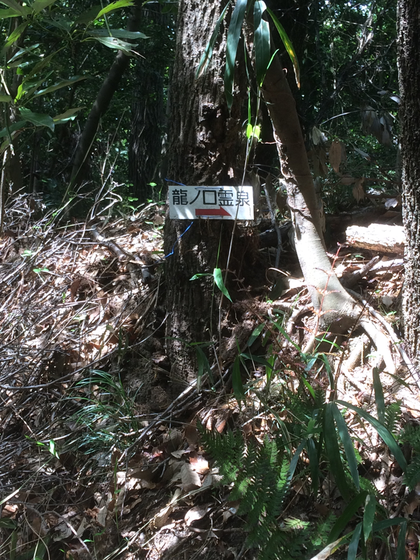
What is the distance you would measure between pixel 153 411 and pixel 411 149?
1.59m

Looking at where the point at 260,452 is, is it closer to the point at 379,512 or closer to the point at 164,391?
the point at 379,512

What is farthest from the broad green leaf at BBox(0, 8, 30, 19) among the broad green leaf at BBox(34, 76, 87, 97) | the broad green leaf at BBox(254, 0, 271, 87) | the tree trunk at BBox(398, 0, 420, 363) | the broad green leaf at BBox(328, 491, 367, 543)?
the broad green leaf at BBox(328, 491, 367, 543)

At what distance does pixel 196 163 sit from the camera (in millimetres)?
2170

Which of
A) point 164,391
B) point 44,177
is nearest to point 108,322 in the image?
point 164,391

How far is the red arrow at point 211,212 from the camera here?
2.14 metres

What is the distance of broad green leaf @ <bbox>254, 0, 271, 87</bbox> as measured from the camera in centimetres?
125

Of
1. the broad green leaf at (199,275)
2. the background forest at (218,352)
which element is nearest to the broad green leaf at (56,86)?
the background forest at (218,352)

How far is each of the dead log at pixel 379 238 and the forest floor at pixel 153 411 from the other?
78mm

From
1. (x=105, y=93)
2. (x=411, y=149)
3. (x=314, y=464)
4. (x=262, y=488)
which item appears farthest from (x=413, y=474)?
(x=105, y=93)

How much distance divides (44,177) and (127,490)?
15.1ft

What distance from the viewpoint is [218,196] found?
2.14 metres

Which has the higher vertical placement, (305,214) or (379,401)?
(305,214)

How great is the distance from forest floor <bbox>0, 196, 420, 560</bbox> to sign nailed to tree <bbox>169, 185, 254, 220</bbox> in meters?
0.39

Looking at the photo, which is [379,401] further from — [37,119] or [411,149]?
[37,119]
